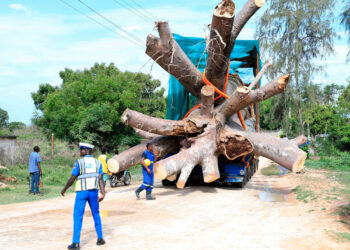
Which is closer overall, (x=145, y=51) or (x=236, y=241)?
(x=236, y=241)

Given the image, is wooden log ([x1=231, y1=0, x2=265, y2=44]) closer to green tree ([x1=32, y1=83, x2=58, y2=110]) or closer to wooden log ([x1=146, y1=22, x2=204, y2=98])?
wooden log ([x1=146, y1=22, x2=204, y2=98])

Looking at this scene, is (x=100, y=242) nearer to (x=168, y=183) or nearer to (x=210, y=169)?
(x=210, y=169)

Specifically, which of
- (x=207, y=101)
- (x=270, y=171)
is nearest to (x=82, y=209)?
(x=207, y=101)

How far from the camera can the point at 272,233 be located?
17.4ft

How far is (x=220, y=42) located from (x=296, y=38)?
55.0 feet

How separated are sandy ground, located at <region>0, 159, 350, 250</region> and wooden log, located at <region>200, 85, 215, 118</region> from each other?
2.17 meters

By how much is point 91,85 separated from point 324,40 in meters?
15.7

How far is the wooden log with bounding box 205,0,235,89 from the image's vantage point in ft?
25.4

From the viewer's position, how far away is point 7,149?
49.3 feet

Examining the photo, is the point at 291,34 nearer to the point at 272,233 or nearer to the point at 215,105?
the point at 215,105

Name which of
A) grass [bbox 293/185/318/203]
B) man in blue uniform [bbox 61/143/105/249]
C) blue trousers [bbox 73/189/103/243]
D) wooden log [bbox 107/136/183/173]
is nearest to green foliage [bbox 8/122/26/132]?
wooden log [bbox 107/136/183/173]

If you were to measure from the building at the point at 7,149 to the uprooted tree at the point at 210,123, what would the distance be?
8.01 meters

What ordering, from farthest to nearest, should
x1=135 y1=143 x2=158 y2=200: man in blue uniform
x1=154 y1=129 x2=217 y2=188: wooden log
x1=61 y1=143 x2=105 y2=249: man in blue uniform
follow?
x1=135 y1=143 x2=158 y2=200: man in blue uniform → x1=154 y1=129 x2=217 y2=188: wooden log → x1=61 y1=143 x2=105 y2=249: man in blue uniform

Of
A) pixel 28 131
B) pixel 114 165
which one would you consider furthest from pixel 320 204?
pixel 28 131
